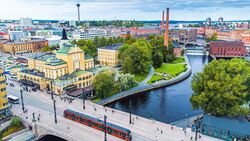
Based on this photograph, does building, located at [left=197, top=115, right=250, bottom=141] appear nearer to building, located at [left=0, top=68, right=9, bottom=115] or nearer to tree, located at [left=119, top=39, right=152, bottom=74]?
building, located at [left=0, top=68, right=9, bottom=115]

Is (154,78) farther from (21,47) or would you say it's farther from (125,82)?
(21,47)

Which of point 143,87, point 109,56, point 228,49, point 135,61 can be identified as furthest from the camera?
point 228,49

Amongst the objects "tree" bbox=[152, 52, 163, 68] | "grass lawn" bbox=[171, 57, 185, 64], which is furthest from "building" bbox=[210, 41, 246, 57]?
"tree" bbox=[152, 52, 163, 68]

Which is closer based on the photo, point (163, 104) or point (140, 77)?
point (163, 104)

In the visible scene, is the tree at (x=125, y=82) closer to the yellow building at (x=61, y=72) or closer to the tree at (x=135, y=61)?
the yellow building at (x=61, y=72)

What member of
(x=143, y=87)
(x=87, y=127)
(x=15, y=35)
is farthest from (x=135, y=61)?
(x=15, y=35)
